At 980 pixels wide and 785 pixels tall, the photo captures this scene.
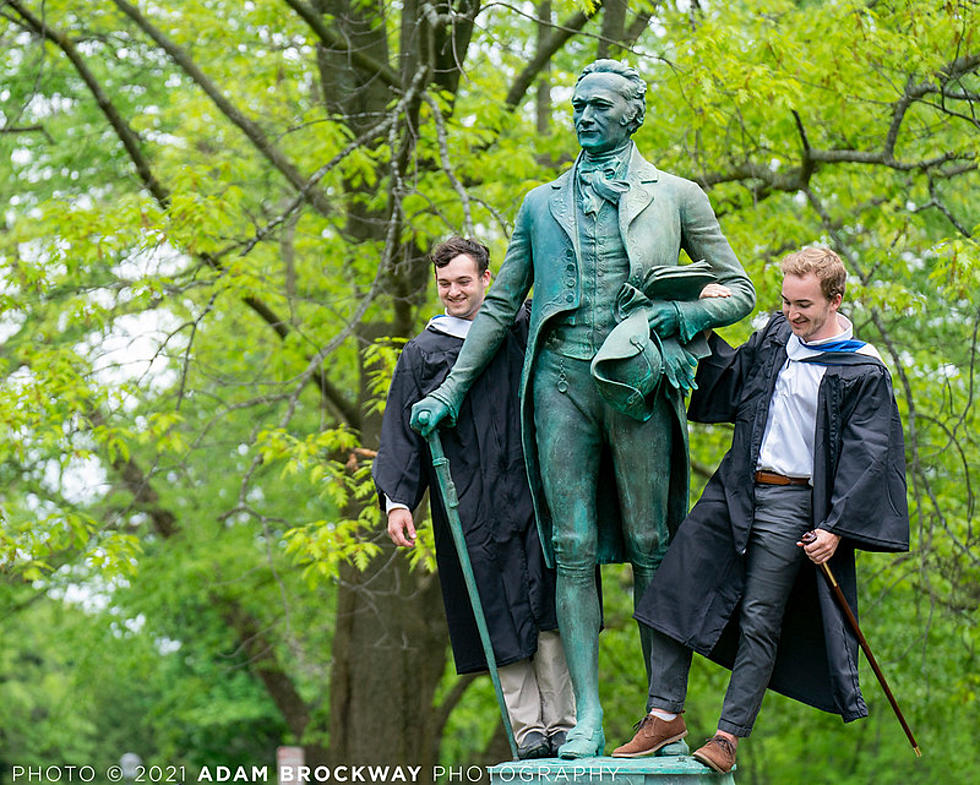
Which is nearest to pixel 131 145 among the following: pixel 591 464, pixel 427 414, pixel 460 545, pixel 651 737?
pixel 427 414

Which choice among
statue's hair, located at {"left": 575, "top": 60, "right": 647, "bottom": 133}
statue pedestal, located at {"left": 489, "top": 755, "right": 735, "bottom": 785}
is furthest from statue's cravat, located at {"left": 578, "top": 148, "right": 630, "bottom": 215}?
statue pedestal, located at {"left": 489, "top": 755, "right": 735, "bottom": 785}

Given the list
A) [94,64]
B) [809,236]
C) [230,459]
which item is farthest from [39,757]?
[809,236]

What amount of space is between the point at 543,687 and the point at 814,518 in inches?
46.3

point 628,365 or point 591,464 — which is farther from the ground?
point 628,365

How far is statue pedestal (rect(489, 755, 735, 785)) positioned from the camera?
14.1ft

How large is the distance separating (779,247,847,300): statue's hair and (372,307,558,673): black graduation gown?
110 centimetres

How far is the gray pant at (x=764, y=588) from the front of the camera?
14.4 ft

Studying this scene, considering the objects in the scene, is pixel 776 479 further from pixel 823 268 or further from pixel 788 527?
pixel 823 268

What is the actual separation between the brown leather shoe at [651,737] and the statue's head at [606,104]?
6.26 feet

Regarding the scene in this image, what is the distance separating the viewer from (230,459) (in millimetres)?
13883

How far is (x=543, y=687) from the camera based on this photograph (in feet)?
16.2

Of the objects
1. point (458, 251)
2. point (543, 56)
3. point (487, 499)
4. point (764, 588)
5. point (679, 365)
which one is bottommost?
point (764, 588)

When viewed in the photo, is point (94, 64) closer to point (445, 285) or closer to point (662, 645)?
point (445, 285)

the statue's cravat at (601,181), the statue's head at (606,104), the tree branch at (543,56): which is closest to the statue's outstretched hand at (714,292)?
the statue's cravat at (601,181)
